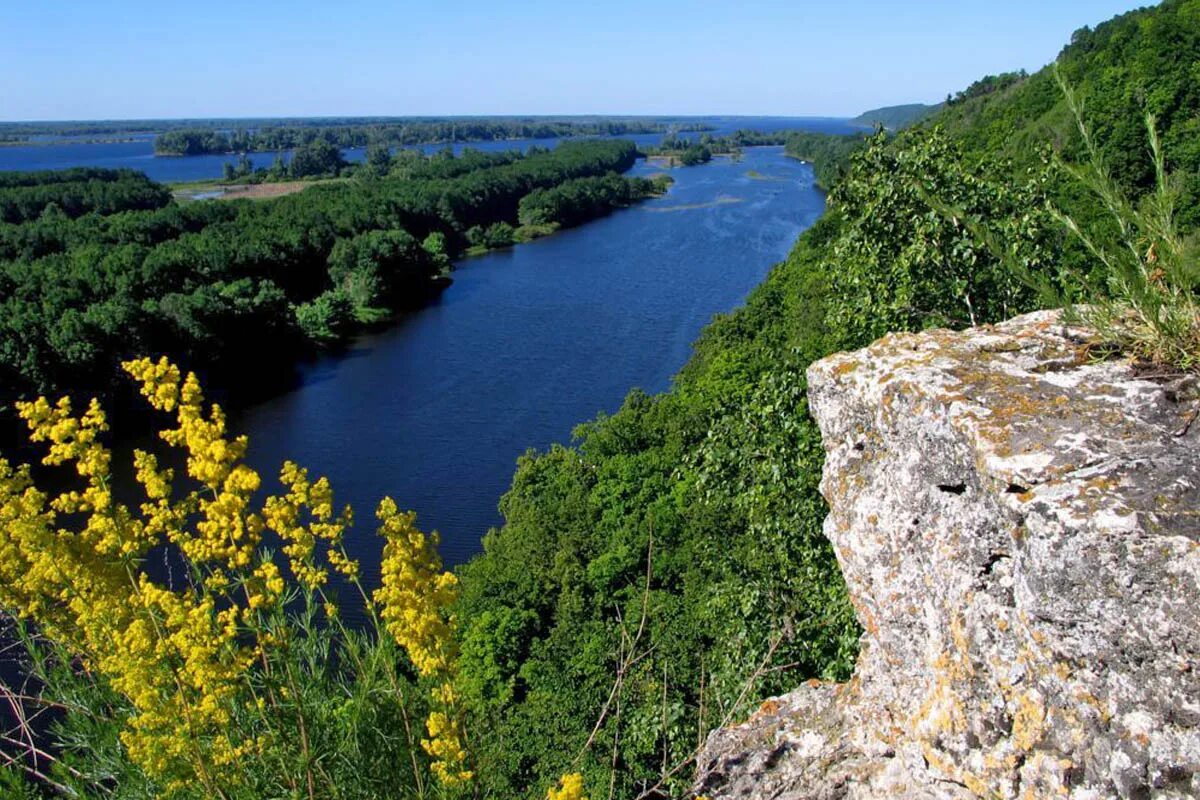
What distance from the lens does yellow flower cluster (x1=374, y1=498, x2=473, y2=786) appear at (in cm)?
397

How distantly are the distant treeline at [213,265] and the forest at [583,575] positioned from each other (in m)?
21.9

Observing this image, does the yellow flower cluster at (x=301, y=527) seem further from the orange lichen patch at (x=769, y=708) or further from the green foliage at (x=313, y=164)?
the green foliage at (x=313, y=164)

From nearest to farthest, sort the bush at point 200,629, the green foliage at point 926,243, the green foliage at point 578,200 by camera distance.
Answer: the bush at point 200,629 < the green foliage at point 926,243 < the green foliage at point 578,200

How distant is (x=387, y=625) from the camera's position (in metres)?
4.06

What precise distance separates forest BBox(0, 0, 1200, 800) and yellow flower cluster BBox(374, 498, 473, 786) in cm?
1

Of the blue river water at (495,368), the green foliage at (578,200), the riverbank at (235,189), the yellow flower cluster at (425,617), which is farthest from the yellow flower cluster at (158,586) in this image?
the riverbank at (235,189)

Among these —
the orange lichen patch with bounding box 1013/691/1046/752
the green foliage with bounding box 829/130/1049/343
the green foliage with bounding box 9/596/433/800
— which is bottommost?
the green foliage with bounding box 9/596/433/800

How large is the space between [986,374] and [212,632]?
394 cm

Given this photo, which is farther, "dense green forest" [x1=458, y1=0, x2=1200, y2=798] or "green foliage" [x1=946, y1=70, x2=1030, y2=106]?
"green foliage" [x1=946, y1=70, x2=1030, y2=106]

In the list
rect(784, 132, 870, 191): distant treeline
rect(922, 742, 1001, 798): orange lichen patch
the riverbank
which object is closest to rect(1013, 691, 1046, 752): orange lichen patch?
rect(922, 742, 1001, 798): orange lichen patch

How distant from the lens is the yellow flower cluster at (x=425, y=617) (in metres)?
3.97

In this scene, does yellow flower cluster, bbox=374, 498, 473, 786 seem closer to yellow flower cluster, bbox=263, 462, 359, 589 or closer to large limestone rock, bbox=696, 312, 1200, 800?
yellow flower cluster, bbox=263, 462, 359, 589

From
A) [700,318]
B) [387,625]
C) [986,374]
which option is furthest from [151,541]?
[700,318]

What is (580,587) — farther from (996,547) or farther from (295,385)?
(295,385)
